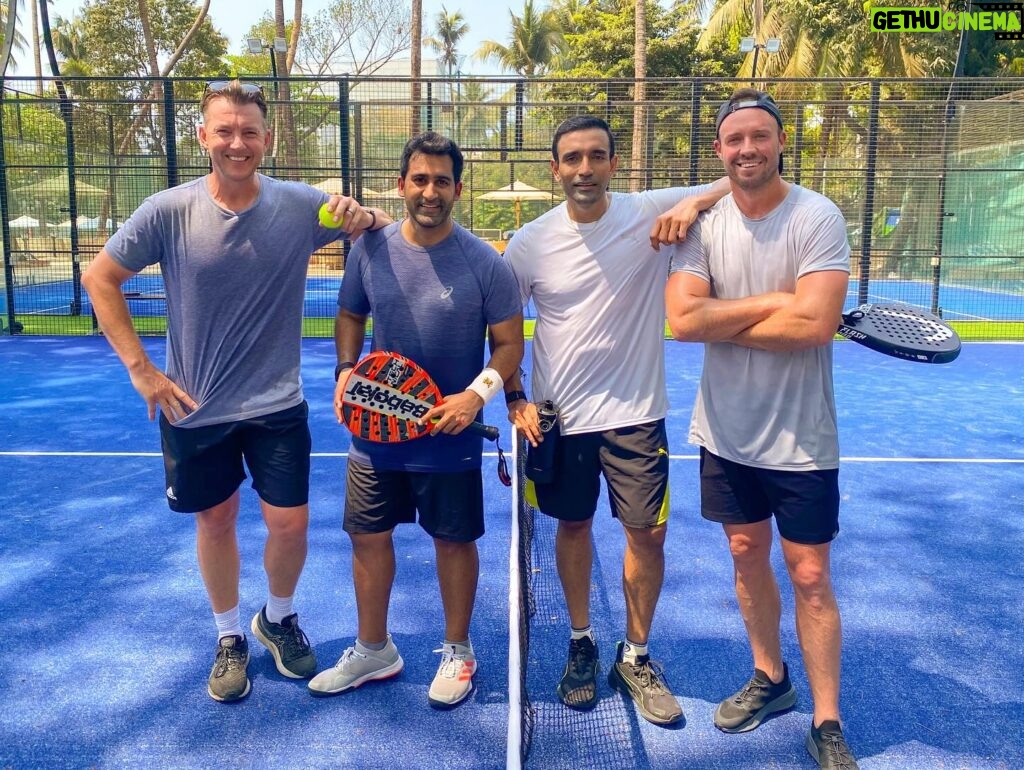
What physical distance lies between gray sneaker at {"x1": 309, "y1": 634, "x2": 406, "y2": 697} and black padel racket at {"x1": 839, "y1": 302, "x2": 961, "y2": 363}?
215 centimetres

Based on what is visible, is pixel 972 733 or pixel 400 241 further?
pixel 400 241

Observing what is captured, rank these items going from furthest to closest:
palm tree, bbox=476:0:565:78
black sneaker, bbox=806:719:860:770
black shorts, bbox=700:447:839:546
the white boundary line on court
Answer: palm tree, bbox=476:0:565:78
black shorts, bbox=700:447:839:546
black sneaker, bbox=806:719:860:770
the white boundary line on court

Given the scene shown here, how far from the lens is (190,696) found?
3.42 metres

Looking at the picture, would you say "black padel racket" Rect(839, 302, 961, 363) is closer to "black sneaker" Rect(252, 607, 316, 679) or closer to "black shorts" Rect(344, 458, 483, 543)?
"black shorts" Rect(344, 458, 483, 543)

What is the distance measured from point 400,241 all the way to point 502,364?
2.00 feet

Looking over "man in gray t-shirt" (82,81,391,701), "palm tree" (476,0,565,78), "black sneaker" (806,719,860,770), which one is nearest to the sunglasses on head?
"man in gray t-shirt" (82,81,391,701)

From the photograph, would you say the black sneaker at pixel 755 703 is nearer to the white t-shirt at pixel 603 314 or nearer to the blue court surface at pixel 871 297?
the white t-shirt at pixel 603 314

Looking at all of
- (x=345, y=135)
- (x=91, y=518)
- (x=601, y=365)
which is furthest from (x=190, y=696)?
(x=345, y=135)

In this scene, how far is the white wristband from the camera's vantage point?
10.7ft

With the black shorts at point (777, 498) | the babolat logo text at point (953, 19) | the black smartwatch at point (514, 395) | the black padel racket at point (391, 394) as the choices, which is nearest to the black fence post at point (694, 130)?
the black smartwatch at point (514, 395)

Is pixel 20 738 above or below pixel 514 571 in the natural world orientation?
below

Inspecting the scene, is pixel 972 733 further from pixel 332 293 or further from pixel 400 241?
pixel 332 293

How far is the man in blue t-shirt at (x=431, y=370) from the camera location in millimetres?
3273

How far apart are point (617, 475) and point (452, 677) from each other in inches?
39.8
